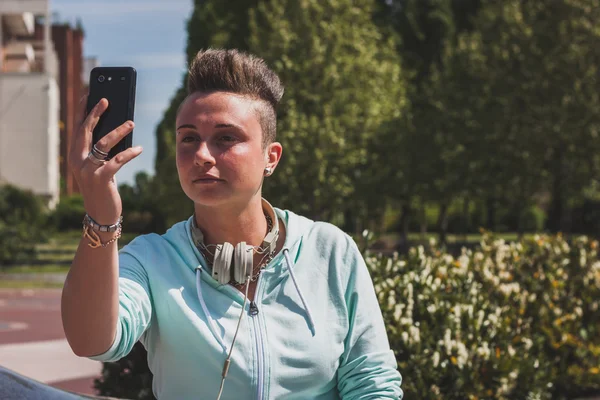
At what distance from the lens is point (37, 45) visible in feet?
156

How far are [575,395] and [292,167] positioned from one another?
16564 mm

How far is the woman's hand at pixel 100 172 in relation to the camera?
1663 millimetres

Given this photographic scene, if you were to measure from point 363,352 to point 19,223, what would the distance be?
2777 centimetres

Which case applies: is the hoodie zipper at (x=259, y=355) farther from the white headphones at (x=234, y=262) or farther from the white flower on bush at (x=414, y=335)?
the white flower on bush at (x=414, y=335)

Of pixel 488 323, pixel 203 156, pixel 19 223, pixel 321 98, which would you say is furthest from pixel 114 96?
pixel 19 223

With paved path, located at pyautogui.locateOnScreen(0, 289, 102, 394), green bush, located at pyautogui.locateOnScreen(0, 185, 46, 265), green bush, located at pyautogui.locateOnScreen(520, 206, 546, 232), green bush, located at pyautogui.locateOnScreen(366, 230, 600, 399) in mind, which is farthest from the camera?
green bush, located at pyautogui.locateOnScreen(520, 206, 546, 232)

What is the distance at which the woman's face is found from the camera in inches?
78.0

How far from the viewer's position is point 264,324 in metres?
2.02

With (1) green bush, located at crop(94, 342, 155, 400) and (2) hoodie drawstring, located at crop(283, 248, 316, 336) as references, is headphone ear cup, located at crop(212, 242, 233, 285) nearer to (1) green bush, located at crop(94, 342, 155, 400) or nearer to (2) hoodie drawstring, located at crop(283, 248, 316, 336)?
(2) hoodie drawstring, located at crop(283, 248, 316, 336)

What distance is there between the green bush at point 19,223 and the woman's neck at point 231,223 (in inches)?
1067

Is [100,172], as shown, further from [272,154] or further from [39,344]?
[39,344]

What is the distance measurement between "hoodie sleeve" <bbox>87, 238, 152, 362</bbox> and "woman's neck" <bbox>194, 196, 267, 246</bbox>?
0.56 ft

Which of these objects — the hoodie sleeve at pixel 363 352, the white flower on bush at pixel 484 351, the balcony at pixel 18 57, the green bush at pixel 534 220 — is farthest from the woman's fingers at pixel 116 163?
the green bush at pixel 534 220

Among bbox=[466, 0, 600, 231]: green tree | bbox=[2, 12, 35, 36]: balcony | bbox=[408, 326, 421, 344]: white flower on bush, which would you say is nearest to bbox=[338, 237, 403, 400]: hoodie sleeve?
bbox=[408, 326, 421, 344]: white flower on bush
